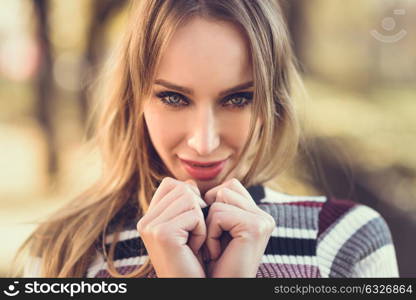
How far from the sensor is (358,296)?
49.0 inches

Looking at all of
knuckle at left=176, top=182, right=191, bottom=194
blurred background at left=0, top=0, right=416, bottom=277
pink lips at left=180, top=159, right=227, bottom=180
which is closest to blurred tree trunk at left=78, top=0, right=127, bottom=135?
blurred background at left=0, top=0, right=416, bottom=277

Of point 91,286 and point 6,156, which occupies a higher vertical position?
point 6,156

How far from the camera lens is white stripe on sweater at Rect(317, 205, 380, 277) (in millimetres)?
1356

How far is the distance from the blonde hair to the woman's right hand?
219 mm

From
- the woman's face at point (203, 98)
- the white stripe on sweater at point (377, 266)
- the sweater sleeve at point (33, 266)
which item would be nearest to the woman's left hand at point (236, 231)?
the woman's face at point (203, 98)

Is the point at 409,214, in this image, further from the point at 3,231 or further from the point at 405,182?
the point at 3,231

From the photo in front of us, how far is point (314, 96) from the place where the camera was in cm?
375

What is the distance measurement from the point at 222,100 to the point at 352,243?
0.55 m

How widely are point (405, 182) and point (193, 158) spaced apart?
2.15 m

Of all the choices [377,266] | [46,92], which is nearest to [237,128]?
[377,266]

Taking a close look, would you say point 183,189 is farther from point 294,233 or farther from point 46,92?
point 46,92

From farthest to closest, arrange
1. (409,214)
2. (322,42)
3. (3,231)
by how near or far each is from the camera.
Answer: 1. (3,231)
2. (322,42)
3. (409,214)

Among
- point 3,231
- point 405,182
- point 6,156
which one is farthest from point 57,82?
point 405,182

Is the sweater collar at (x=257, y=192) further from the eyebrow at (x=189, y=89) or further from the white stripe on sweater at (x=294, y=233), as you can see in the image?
the eyebrow at (x=189, y=89)
